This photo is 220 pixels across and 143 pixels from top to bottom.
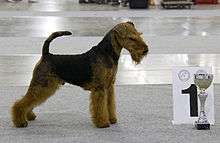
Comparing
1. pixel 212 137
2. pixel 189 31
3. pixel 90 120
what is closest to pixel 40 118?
pixel 90 120

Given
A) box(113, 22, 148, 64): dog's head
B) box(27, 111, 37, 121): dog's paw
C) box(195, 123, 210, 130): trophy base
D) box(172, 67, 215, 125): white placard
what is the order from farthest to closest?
box(27, 111, 37, 121): dog's paw, box(172, 67, 215, 125): white placard, box(195, 123, 210, 130): trophy base, box(113, 22, 148, 64): dog's head

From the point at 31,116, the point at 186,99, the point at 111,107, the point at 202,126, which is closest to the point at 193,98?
the point at 186,99

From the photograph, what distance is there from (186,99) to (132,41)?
0.71 m

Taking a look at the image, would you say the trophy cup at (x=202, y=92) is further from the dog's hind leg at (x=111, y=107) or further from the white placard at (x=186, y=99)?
the dog's hind leg at (x=111, y=107)

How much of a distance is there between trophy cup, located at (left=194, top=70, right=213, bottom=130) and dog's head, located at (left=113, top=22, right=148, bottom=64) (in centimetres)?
50

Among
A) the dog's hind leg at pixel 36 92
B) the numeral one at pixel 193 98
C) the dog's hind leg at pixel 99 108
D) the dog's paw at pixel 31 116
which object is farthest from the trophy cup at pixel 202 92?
the dog's paw at pixel 31 116

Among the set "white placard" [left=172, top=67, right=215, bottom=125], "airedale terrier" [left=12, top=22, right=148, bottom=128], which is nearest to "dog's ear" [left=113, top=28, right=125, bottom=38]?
"airedale terrier" [left=12, top=22, right=148, bottom=128]

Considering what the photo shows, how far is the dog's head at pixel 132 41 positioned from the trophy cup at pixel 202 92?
0.50 m

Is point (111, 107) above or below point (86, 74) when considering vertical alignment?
below

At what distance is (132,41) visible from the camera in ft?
14.2

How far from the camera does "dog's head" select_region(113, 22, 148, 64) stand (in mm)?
4324

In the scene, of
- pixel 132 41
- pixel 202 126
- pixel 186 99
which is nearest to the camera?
pixel 132 41

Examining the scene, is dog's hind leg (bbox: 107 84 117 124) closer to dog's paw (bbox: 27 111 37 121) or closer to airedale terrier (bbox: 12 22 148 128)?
airedale terrier (bbox: 12 22 148 128)

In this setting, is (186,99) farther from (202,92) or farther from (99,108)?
(99,108)
